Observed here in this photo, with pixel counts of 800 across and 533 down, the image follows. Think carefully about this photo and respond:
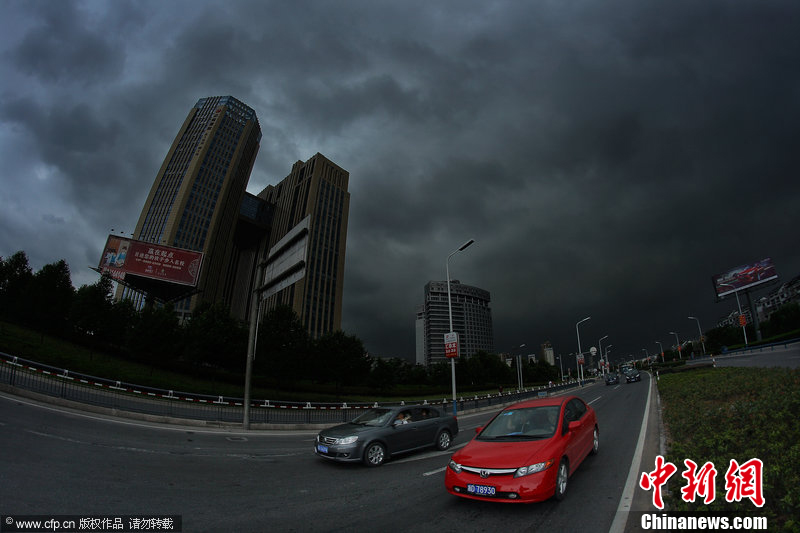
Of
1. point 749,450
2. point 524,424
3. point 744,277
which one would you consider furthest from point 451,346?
point 744,277

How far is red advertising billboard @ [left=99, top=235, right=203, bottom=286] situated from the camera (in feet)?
137

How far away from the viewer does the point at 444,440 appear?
1091 cm

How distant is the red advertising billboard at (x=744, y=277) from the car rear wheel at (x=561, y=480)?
84.0 m

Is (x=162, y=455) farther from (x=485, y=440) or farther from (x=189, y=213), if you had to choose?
(x=189, y=213)

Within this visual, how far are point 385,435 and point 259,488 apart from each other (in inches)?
133

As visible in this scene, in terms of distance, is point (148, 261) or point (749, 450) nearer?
Result: point (749, 450)

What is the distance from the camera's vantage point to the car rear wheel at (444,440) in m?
10.7

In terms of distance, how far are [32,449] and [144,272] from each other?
40.8 metres

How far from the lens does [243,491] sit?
259 inches

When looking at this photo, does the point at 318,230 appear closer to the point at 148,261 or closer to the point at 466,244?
the point at 148,261
